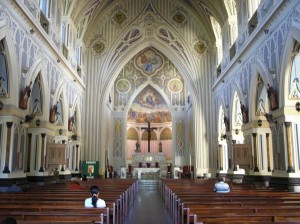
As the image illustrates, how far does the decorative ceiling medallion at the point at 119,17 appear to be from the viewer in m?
25.3

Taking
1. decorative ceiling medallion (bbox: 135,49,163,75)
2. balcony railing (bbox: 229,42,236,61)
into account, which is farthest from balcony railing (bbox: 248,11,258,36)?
decorative ceiling medallion (bbox: 135,49,163,75)

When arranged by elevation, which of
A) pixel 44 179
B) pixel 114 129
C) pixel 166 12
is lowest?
pixel 44 179

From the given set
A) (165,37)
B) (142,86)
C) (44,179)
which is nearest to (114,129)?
(142,86)

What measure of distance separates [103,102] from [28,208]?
19522 millimetres

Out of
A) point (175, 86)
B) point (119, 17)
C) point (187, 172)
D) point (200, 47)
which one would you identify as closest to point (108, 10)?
point (119, 17)

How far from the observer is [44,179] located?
15.2m

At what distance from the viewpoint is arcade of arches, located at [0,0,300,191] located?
11.9 metres

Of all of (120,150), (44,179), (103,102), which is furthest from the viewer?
(120,150)

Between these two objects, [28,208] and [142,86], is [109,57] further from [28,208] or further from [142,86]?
[28,208]

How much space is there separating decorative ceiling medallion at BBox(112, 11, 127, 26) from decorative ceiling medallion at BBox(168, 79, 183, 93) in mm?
9221

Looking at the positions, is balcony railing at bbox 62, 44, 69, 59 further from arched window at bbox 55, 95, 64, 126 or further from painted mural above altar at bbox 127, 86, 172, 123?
painted mural above altar at bbox 127, 86, 172, 123

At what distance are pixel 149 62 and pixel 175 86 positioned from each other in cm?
343

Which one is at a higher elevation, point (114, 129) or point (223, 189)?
point (114, 129)

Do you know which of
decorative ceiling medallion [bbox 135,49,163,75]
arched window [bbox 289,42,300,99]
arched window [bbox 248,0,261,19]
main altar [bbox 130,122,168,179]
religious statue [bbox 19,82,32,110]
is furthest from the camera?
main altar [bbox 130,122,168,179]
